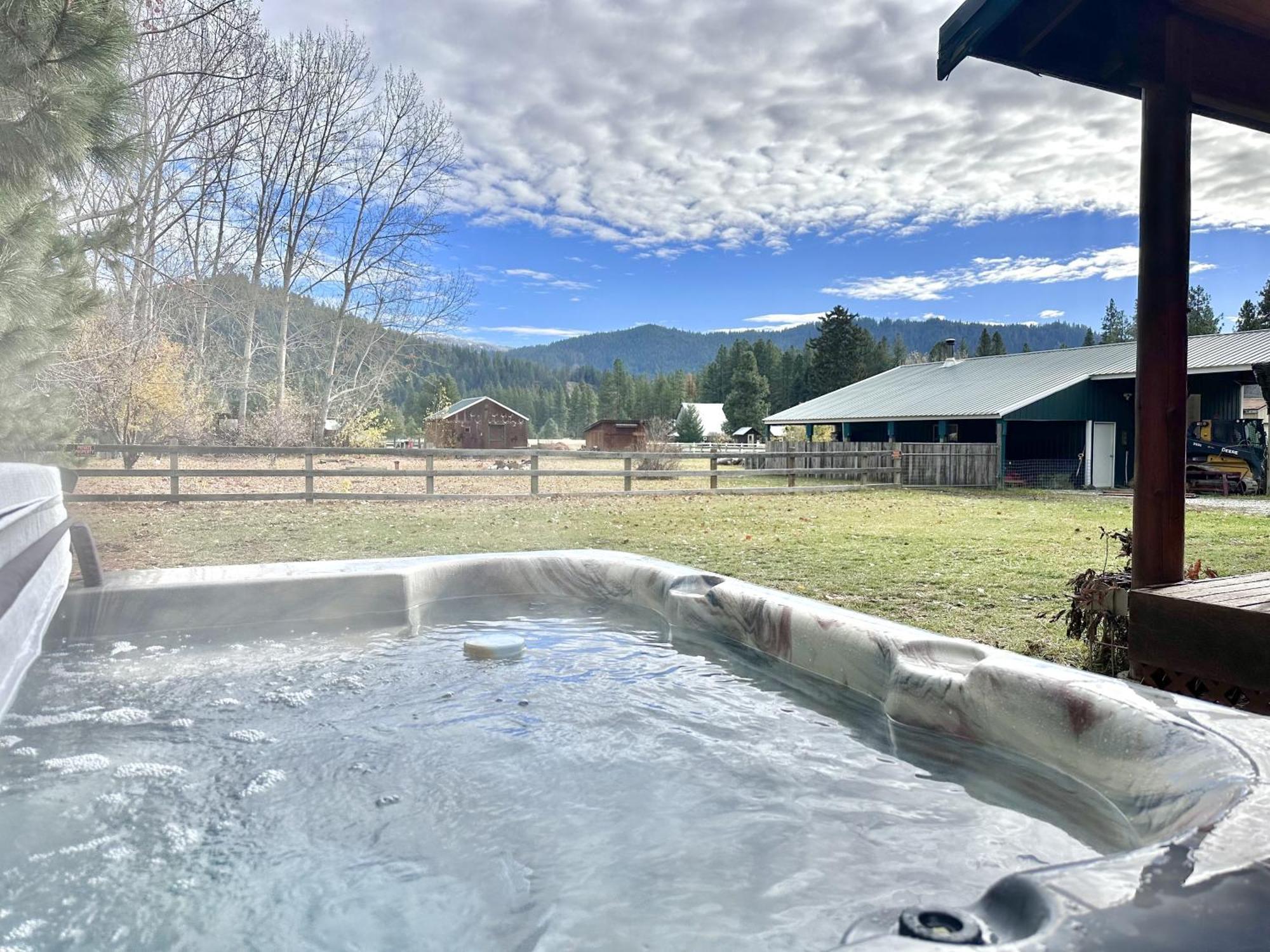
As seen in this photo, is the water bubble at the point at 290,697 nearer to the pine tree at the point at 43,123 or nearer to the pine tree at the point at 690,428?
the pine tree at the point at 43,123

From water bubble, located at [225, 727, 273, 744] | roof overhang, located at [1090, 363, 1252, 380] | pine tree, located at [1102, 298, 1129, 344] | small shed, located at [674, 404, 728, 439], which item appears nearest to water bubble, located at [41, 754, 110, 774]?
water bubble, located at [225, 727, 273, 744]

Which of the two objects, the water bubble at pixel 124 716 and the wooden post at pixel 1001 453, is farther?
the wooden post at pixel 1001 453

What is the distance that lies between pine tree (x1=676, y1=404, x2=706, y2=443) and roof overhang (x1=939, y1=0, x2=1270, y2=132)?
43202mm

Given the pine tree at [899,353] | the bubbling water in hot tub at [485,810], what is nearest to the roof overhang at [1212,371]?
the bubbling water in hot tub at [485,810]

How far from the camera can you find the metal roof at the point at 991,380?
15.6m

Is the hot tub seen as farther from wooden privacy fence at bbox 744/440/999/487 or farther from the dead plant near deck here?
wooden privacy fence at bbox 744/440/999/487

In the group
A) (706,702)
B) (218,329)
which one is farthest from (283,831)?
(218,329)

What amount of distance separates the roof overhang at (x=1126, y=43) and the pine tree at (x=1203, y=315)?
137ft

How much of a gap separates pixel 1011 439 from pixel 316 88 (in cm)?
1700

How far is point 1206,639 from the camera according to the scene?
235cm

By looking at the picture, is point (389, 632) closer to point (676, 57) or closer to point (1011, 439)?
point (676, 57)

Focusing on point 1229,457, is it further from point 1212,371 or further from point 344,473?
point 344,473

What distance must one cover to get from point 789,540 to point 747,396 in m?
41.4

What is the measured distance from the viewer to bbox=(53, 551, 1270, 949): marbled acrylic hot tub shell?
1.05 metres
